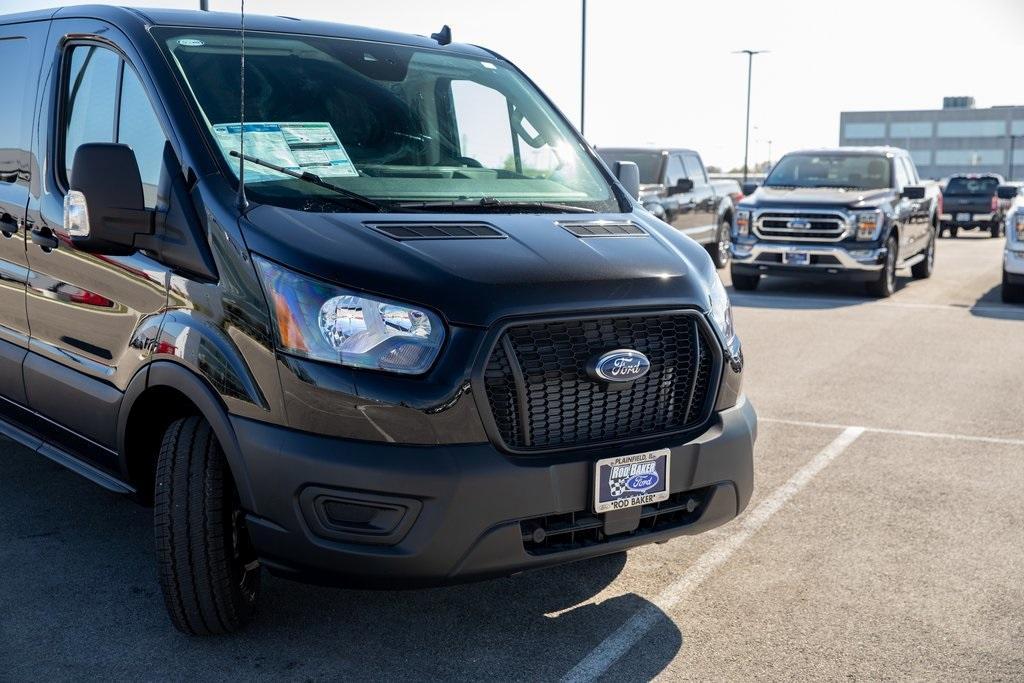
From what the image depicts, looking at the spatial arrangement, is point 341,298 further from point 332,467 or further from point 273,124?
point 273,124

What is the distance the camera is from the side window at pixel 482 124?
4723mm

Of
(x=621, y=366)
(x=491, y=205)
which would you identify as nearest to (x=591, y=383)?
(x=621, y=366)

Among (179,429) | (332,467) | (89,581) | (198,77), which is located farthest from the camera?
(89,581)

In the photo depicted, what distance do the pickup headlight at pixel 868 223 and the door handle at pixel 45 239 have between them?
37.7 feet

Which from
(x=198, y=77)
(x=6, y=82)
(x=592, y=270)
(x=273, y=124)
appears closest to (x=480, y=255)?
(x=592, y=270)

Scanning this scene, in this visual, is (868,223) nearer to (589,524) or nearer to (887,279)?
(887,279)

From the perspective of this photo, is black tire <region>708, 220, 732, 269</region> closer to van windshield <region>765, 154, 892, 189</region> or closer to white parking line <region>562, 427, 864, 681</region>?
van windshield <region>765, 154, 892, 189</region>

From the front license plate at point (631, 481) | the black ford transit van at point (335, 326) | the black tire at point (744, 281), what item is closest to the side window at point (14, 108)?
the black ford transit van at point (335, 326)

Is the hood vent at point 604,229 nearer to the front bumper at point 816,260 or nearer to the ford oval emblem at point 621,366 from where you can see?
the ford oval emblem at point 621,366

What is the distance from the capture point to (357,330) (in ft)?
11.0

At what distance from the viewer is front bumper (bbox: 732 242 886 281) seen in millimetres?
14312

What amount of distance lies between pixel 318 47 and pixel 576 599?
239cm

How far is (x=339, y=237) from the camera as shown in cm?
353

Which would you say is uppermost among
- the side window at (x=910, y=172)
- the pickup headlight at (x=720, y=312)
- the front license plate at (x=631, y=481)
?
the pickup headlight at (x=720, y=312)
